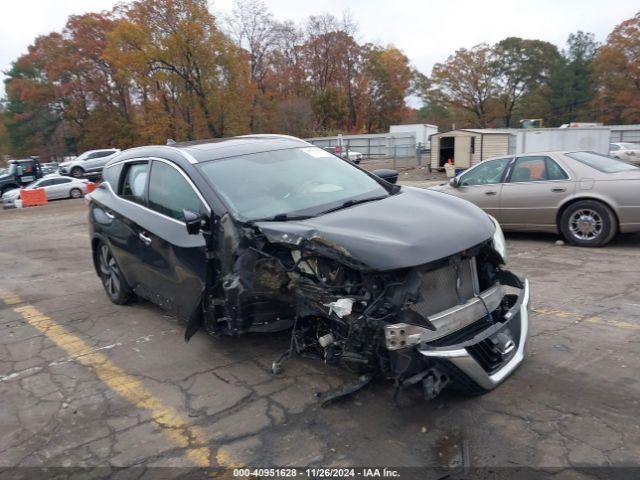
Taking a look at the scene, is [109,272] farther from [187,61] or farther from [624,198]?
[187,61]

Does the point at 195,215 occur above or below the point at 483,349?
above

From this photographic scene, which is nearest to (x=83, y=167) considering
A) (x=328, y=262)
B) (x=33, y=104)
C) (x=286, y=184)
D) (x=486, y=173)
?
(x=33, y=104)

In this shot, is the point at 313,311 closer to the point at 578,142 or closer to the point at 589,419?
the point at 589,419

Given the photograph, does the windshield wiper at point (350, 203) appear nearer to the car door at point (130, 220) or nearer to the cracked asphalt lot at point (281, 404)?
the cracked asphalt lot at point (281, 404)

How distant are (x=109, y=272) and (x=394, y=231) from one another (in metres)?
4.04

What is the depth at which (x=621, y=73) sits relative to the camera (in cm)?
5478

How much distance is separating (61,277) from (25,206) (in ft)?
59.1

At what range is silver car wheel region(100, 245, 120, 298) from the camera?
580 centimetres

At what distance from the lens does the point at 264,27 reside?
5178 cm

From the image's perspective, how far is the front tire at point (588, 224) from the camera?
23.7 feet

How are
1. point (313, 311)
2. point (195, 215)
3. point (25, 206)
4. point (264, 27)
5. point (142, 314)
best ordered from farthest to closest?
1. point (264, 27)
2. point (25, 206)
3. point (142, 314)
4. point (195, 215)
5. point (313, 311)

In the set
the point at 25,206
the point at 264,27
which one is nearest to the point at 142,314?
the point at 25,206

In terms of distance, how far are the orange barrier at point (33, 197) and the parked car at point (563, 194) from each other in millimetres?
→ 21017

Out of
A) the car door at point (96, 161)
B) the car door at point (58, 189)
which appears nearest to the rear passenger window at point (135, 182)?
the car door at point (58, 189)
